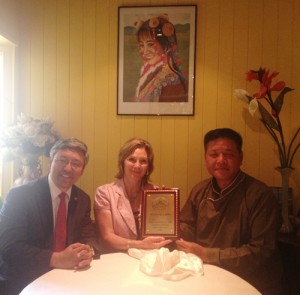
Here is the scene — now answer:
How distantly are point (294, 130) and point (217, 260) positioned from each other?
4.27 ft

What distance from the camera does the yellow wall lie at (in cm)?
255

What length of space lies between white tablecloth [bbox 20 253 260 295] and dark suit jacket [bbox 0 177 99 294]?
0.70ft

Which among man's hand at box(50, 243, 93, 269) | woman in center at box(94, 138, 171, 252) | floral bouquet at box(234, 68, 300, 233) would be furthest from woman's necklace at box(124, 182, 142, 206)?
floral bouquet at box(234, 68, 300, 233)

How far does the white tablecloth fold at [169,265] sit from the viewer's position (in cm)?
148

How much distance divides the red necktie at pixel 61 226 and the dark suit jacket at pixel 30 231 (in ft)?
0.08

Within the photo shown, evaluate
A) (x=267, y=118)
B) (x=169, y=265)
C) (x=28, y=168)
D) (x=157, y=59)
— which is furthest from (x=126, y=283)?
(x=157, y=59)

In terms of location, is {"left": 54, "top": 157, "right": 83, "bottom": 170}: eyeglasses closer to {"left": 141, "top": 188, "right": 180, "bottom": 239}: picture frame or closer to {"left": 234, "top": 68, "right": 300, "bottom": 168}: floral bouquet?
{"left": 141, "top": 188, "right": 180, "bottom": 239}: picture frame

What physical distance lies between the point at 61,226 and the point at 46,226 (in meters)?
0.09

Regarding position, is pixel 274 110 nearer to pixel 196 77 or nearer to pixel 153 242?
pixel 196 77

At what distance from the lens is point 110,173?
2729 mm

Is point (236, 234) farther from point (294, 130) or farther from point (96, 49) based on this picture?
point (96, 49)

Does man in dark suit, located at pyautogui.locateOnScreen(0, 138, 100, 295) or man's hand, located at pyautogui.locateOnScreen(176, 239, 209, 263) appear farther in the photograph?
man's hand, located at pyautogui.locateOnScreen(176, 239, 209, 263)

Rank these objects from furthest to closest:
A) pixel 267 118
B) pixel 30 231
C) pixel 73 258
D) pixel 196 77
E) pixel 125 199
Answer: pixel 196 77, pixel 267 118, pixel 125 199, pixel 30 231, pixel 73 258

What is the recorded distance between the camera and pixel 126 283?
55.9 inches
